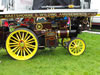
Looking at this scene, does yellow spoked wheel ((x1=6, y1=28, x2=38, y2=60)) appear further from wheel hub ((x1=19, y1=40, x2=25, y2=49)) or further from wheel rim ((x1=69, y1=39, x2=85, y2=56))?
wheel rim ((x1=69, y1=39, x2=85, y2=56))

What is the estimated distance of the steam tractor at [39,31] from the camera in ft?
15.0

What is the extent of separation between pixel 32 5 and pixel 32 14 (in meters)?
4.70

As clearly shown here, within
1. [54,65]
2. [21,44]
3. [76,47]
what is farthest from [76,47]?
[21,44]

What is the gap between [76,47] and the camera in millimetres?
5031

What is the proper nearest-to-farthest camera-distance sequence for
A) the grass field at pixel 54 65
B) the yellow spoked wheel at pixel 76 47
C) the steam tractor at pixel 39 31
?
1. the grass field at pixel 54 65
2. the steam tractor at pixel 39 31
3. the yellow spoked wheel at pixel 76 47

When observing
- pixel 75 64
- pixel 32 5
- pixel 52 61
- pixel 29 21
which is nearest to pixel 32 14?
pixel 29 21

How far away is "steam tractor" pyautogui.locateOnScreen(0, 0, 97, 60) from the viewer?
457cm

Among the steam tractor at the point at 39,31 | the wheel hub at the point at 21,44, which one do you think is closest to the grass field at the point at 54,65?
the steam tractor at the point at 39,31

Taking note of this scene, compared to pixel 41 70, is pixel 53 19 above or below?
above

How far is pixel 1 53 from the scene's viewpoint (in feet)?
18.1

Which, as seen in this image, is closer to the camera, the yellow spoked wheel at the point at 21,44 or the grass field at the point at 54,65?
the grass field at the point at 54,65

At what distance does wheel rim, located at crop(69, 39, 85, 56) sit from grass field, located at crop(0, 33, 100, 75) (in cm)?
14

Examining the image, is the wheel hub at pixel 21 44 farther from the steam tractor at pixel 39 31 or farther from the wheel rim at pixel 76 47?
the wheel rim at pixel 76 47

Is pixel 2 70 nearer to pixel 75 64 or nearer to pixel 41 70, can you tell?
pixel 41 70
